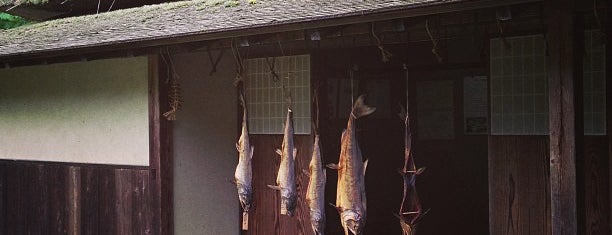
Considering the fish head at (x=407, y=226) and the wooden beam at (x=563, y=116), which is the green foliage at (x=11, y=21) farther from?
the wooden beam at (x=563, y=116)

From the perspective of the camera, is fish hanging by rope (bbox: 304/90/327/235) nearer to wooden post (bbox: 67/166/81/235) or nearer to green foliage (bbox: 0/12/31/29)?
wooden post (bbox: 67/166/81/235)

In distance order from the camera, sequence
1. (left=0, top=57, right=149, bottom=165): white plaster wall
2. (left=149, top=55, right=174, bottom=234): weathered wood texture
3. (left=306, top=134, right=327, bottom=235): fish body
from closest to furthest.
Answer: (left=306, top=134, right=327, bottom=235): fish body, (left=149, top=55, right=174, bottom=234): weathered wood texture, (left=0, top=57, right=149, bottom=165): white plaster wall

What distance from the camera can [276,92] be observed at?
699 cm

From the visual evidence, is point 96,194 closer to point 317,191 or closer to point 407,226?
point 317,191

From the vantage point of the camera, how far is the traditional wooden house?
4.69m

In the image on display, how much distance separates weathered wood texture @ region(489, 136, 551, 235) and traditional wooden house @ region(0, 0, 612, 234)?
1cm

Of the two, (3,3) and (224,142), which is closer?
(224,142)

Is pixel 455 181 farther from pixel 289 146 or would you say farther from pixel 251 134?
pixel 289 146

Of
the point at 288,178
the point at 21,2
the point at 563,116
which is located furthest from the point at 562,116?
the point at 21,2

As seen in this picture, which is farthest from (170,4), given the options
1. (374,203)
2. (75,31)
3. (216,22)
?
(374,203)

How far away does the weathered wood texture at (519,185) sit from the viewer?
17.7 feet

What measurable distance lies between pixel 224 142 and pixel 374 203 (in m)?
1.91

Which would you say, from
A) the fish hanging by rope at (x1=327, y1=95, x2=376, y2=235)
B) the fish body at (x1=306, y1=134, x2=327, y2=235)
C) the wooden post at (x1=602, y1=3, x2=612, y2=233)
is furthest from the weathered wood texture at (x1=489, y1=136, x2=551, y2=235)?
the fish body at (x1=306, y1=134, x2=327, y2=235)

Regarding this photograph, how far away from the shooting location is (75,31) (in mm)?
7160
